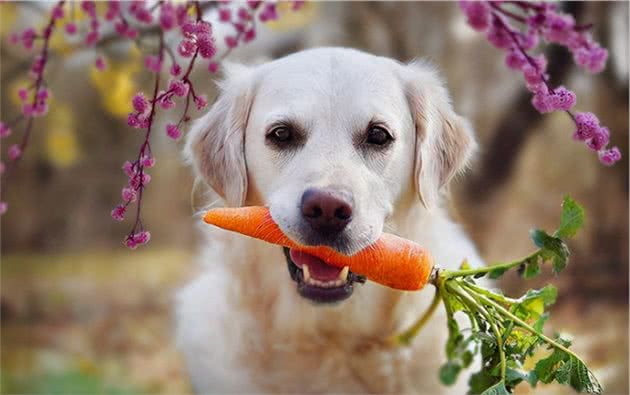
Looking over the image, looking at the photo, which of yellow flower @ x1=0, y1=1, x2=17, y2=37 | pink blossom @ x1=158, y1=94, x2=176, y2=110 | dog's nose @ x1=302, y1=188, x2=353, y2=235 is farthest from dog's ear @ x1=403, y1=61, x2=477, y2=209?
yellow flower @ x1=0, y1=1, x2=17, y2=37

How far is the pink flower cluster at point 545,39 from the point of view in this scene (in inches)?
49.4

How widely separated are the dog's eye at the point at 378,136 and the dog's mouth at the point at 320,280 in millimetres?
320

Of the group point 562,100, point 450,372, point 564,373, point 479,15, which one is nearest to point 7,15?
point 450,372

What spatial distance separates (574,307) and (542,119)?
1.16 metres

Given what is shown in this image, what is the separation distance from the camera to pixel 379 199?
5.45 ft

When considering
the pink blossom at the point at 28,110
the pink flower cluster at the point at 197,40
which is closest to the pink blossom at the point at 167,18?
the pink blossom at the point at 28,110

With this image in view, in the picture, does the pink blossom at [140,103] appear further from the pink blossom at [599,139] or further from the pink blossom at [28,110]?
the pink blossom at [599,139]

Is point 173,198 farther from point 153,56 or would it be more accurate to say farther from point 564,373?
point 564,373

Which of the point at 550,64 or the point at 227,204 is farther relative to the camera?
the point at 550,64

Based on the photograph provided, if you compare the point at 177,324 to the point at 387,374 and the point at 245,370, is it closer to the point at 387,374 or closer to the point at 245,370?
the point at 245,370

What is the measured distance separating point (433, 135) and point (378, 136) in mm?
238

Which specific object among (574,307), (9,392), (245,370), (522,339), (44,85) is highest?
(574,307)

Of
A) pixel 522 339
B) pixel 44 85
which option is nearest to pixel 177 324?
pixel 44 85

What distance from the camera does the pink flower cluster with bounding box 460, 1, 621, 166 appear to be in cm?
125
